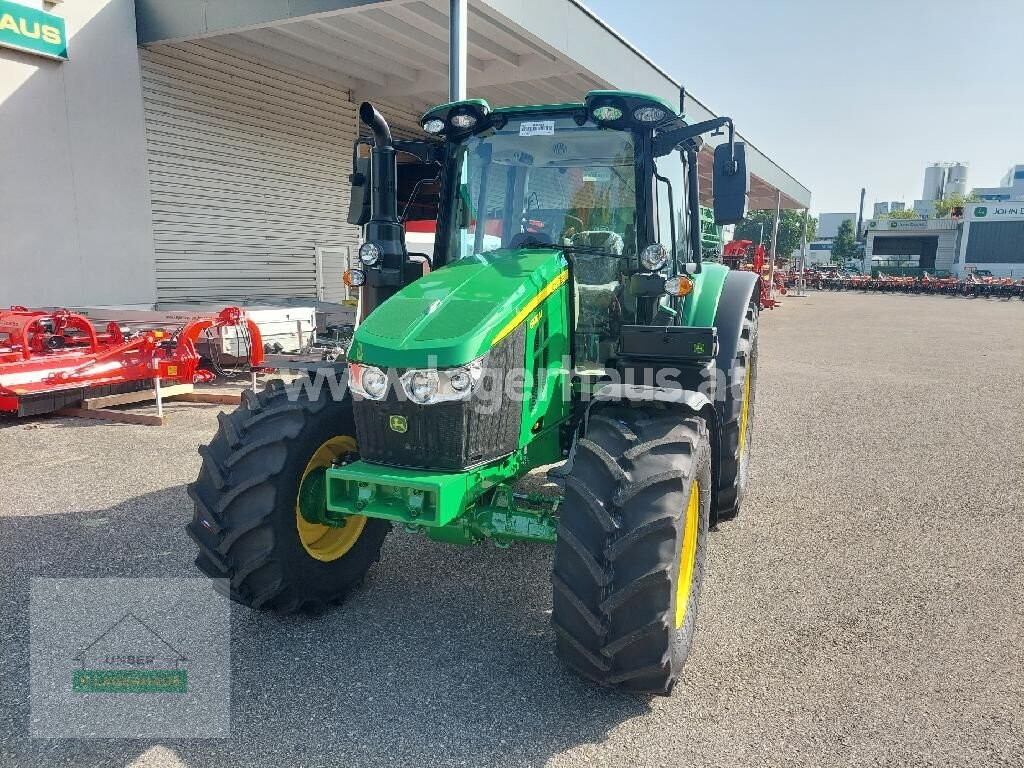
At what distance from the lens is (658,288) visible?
130 inches

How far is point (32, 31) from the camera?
8258 millimetres

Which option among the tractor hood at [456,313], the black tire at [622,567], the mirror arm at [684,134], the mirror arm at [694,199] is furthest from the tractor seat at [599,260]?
the black tire at [622,567]

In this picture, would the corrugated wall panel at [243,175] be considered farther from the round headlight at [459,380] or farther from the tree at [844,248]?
the tree at [844,248]

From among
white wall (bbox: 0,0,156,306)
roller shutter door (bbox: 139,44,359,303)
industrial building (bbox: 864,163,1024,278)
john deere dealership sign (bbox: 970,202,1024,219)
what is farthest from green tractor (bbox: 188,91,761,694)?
john deere dealership sign (bbox: 970,202,1024,219)

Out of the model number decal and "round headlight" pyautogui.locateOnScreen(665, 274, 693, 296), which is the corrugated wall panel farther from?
"round headlight" pyautogui.locateOnScreen(665, 274, 693, 296)

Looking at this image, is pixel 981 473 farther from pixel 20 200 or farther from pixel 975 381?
pixel 20 200

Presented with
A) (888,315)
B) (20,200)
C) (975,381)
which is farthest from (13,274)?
(888,315)

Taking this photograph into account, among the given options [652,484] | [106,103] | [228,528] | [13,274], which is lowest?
[228,528]

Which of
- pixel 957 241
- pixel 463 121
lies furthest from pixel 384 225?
pixel 957 241

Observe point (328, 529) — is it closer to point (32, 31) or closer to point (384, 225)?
point (384, 225)

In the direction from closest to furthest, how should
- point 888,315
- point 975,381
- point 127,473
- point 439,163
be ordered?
point 439,163 < point 127,473 < point 975,381 < point 888,315

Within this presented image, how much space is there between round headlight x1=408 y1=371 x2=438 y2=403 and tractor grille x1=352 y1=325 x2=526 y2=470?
0.04m

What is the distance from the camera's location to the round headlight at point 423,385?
2613 millimetres

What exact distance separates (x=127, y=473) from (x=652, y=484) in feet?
14.0
